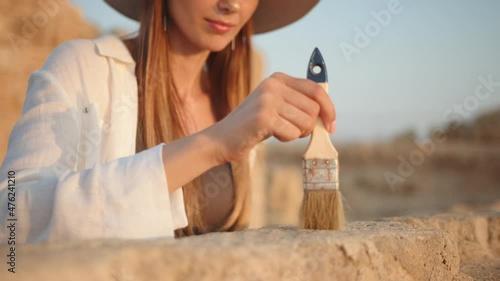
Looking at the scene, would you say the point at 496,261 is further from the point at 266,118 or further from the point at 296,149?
the point at 296,149

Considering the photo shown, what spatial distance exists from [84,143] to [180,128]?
510 millimetres

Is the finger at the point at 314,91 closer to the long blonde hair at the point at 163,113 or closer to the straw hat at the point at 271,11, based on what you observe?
the long blonde hair at the point at 163,113

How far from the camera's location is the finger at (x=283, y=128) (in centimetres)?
129

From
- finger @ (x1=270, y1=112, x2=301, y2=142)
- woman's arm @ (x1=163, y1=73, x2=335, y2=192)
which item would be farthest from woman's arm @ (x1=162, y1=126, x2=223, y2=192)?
finger @ (x1=270, y1=112, x2=301, y2=142)

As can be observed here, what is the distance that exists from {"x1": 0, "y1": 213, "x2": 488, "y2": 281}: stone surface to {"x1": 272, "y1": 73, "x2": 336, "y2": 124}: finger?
28 cm

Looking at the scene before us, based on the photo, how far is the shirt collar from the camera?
1.96 m

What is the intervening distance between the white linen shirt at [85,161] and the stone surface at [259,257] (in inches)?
6.1

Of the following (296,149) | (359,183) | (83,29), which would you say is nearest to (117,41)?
(83,29)

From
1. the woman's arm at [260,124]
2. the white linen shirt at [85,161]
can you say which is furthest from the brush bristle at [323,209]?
the white linen shirt at [85,161]

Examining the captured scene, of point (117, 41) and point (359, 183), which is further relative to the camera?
point (359, 183)

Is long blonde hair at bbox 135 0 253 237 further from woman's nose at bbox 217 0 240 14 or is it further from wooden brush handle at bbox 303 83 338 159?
wooden brush handle at bbox 303 83 338 159

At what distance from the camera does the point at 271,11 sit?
2566 millimetres

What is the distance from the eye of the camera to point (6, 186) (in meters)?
1.42

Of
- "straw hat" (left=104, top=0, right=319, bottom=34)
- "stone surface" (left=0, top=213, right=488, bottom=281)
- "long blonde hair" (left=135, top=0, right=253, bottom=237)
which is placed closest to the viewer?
"stone surface" (left=0, top=213, right=488, bottom=281)
